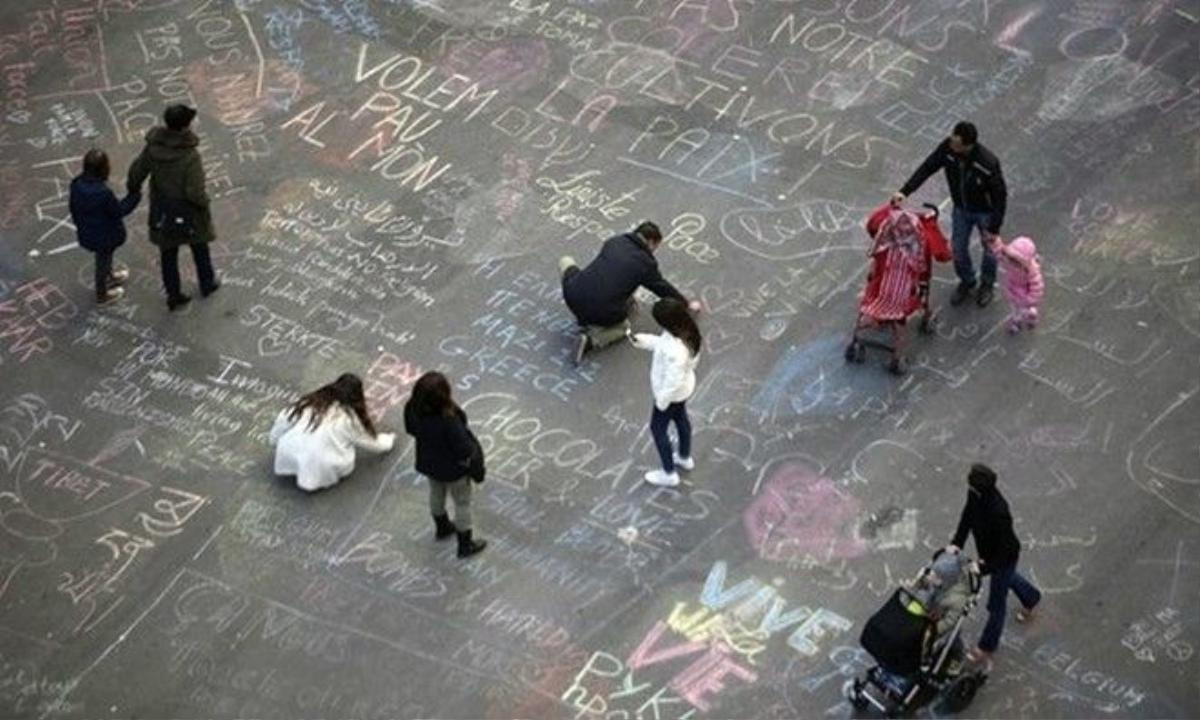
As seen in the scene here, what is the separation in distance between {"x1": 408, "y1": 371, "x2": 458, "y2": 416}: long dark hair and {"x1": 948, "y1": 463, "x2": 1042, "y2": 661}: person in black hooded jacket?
3391 millimetres

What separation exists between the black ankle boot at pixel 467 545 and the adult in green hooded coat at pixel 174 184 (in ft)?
12.6

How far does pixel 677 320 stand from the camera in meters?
12.3

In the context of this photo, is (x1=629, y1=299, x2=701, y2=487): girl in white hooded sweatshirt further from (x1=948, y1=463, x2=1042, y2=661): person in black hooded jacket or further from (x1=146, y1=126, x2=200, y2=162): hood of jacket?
(x1=146, y1=126, x2=200, y2=162): hood of jacket

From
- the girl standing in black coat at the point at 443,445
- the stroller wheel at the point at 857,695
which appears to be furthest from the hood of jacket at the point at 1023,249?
the girl standing in black coat at the point at 443,445

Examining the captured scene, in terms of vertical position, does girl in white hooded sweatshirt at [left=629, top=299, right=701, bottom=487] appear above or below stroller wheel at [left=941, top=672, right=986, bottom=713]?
above

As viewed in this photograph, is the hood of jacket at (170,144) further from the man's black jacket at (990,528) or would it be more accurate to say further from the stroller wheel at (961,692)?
the stroller wheel at (961,692)

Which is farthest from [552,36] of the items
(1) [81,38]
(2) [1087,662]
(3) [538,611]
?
(2) [1087,662]

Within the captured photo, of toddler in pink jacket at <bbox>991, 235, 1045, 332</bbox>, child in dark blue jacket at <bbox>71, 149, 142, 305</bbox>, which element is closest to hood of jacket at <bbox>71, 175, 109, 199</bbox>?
child in dark blue jacket at <bbox>71, 149, 142, 305</bbox>

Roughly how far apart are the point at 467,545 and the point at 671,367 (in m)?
1.96

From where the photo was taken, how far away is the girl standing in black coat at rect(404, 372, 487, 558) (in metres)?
11.7

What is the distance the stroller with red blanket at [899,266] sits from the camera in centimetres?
1379

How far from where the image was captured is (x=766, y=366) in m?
14.2

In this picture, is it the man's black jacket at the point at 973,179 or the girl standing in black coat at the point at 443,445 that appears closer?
the girl standing in black coat at the point at 443,445

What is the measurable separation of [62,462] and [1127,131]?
987 cm
